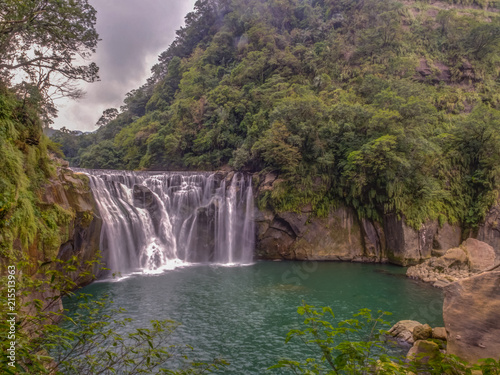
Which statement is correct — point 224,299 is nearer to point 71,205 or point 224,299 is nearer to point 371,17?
point 71,205

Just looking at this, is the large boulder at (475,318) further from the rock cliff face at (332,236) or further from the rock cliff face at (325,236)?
the rock cliff face at (325,236)

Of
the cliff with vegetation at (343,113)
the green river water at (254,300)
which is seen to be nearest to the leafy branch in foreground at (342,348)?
the green river water at (254,300)

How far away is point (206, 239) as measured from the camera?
2247 centimetres

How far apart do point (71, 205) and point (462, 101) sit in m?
32.6

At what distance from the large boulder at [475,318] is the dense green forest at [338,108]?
44.9 feet

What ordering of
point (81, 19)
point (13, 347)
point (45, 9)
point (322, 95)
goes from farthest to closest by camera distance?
1. point (322, 95)
2. point (81, 19)
3. point (45, 9)
4. point (13, 347)

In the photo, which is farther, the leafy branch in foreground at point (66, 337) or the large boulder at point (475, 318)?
the large boulder at point (475, 318)

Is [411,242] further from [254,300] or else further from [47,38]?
[47,38]

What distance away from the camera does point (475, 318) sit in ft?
20.9

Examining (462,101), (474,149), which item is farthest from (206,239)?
(462,101)

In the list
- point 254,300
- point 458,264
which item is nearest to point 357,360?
point 254,300

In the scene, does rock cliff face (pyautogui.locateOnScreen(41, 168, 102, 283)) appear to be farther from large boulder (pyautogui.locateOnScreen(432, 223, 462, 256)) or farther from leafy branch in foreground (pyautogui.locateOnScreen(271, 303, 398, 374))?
large boulder (pyautogui.locateOnScreen(432, 223, 462, 256))

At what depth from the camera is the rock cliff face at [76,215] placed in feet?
40.1

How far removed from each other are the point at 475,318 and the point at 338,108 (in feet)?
58.1
